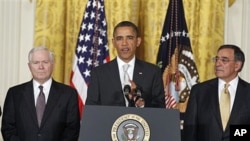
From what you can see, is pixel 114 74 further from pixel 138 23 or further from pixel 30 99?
pixel 138 23

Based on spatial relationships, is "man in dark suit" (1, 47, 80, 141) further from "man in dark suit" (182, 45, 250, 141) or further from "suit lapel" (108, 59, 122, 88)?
"man in dark suit" (182, 45, 250, 141)

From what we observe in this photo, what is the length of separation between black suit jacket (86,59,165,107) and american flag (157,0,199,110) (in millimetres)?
1417

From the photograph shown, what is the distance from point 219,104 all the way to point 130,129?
1.24 metres

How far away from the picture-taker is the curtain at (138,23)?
584 cm

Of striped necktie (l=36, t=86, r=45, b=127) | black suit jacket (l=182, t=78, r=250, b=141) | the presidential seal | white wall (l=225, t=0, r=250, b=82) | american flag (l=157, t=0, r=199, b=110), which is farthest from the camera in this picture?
white wall (l=225, t=0, r=250, b=82)

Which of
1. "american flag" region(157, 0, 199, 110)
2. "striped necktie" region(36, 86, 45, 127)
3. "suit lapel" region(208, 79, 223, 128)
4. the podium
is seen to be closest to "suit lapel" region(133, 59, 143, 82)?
"suit lapel" region(208, 79, 223, 128)

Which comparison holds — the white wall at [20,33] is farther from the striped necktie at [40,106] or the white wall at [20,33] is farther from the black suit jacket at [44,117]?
the striped necktie at [40,106]

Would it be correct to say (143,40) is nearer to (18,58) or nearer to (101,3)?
(101,3)

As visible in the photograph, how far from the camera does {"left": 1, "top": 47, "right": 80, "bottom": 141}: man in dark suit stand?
4141 millimetres

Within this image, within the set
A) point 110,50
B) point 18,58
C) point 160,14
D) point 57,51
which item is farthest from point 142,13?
point 18,58

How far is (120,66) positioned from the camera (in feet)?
14.4

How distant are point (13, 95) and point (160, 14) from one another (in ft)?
7.52

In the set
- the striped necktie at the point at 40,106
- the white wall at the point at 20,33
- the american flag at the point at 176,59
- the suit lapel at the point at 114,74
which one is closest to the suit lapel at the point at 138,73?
the suit lapel at the point at 114,74

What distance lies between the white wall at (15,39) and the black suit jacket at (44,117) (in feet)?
5.76
